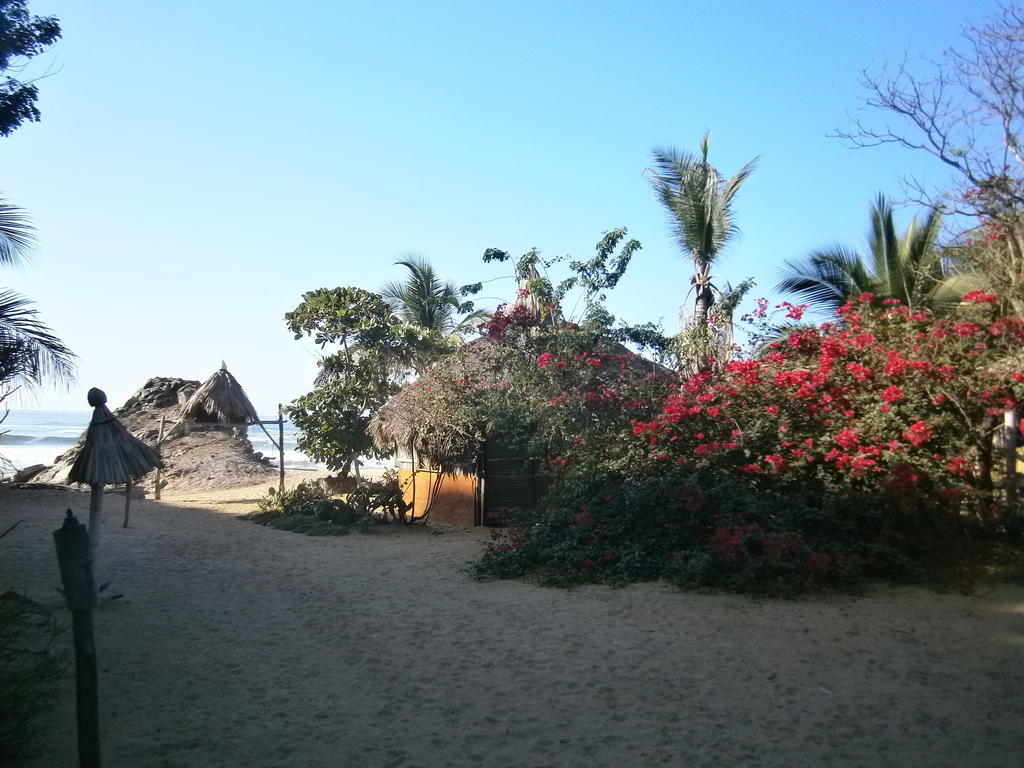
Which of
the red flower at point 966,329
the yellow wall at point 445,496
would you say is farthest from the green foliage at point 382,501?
the red flower at point 966,329

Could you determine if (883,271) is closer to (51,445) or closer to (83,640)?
(83,640)

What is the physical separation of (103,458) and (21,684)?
11.7 ft

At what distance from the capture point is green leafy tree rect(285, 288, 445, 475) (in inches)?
650

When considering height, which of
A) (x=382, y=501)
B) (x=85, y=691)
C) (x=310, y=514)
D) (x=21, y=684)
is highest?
(x=382, y=501)

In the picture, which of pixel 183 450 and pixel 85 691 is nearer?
pixel 85 691

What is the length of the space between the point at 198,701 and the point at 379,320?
12.2m

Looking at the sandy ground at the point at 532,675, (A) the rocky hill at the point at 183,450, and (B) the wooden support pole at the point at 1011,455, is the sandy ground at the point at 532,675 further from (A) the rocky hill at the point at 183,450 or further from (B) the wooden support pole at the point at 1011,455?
(A) the rocky hill at the point at 183,450

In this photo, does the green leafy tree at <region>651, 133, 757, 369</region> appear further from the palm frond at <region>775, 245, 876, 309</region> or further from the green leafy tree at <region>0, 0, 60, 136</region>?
the green leafy tree at <region>0, 0, 60, 136</region>

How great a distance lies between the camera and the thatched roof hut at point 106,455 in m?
7.39

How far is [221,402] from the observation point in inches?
739

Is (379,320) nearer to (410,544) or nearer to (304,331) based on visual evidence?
(304,331)

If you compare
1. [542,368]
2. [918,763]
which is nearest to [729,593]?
[918,763]

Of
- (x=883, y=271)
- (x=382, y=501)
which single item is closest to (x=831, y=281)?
(x=883, y=271)

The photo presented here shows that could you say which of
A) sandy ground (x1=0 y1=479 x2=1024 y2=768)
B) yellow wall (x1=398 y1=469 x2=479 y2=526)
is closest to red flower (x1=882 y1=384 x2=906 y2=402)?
sandy ground (x1=0 y1=479 x2=1024 y2=768)
